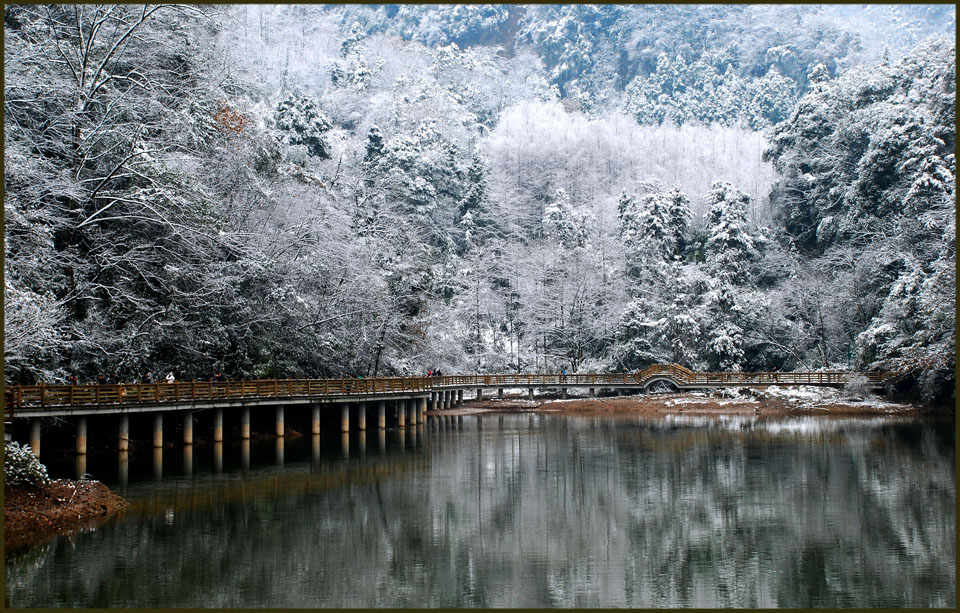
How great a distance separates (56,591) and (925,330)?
40.2 m

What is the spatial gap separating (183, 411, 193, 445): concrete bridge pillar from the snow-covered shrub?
43.6ft

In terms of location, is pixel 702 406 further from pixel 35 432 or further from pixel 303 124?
pixel 303 124

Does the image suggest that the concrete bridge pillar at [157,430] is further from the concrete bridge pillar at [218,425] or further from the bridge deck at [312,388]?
the concrete bridge pillar at [218,425]

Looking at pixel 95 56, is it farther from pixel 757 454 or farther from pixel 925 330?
pixel 925 330

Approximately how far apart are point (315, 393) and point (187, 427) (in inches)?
257

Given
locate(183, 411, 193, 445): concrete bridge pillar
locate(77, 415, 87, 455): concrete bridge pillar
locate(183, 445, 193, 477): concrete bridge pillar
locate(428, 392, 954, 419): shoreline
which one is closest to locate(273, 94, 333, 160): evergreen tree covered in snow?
locate(428, 392, 954, 419): shoreline

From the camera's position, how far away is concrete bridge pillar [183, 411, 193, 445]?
107 feet

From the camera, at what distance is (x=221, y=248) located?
36.5 meters

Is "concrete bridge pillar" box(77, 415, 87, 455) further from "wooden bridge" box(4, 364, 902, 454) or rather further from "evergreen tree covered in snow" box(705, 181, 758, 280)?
"evergreen tree covered in snow" box(705, 181, 758, 280)

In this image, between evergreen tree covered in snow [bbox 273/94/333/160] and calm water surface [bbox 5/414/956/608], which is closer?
calm water surface [bbox 5/414/956/608]

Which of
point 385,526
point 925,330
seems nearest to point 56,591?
point 385,526

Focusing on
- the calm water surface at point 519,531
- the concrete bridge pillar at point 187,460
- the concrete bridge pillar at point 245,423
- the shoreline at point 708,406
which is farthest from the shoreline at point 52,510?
the shoreline at point 708,406

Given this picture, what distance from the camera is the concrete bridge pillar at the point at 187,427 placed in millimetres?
32625

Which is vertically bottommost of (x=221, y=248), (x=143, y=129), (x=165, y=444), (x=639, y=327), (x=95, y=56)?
(x=165, y=444)
